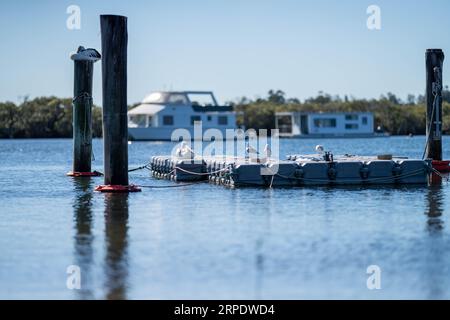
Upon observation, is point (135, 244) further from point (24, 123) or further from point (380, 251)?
point (24, 123)

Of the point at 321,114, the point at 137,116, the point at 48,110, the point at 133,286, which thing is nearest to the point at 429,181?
the point at 133,286

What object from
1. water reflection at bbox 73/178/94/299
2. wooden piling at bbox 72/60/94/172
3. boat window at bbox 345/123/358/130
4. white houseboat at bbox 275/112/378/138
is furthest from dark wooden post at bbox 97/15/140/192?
boat window at bbox 345/123/358/130

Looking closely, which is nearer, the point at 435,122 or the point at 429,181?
the point at 429,181

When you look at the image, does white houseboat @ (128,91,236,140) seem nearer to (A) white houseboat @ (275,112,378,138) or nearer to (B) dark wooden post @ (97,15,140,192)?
(A) white houseboat @ (275,112,378,138)

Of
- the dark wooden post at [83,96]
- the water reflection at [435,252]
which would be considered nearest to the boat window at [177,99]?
the dark wooden post at [83,96]

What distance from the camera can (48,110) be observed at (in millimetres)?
149750

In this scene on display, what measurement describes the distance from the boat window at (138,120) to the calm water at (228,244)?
93592mm

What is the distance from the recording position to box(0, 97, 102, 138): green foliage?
148625mm

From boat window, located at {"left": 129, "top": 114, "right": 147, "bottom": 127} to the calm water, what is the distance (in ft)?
307

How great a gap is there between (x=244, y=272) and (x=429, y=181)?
17.9m

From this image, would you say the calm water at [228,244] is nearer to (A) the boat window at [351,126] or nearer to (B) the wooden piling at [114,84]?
(B) the wooden piling at [114,84]

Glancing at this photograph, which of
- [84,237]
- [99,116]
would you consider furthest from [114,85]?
[99,116]
